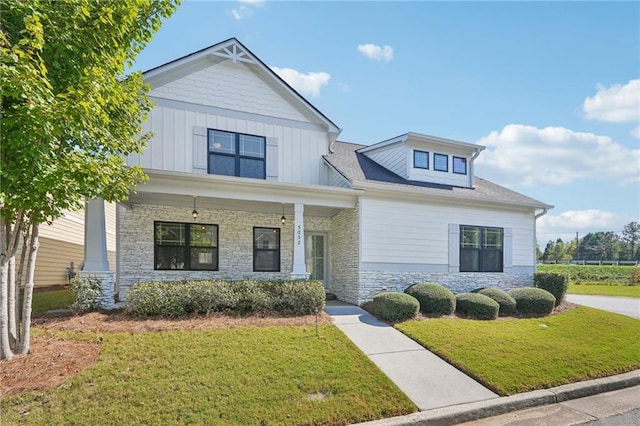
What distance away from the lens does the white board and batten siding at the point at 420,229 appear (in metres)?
10.2

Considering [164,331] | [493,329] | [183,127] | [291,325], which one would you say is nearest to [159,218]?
[183,127]

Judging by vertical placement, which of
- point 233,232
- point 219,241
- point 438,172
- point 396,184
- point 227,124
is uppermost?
point 227,124

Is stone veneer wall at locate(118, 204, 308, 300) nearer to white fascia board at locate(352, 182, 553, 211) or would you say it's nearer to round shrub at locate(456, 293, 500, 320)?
white fascia board at locate(352, 182, 553, 211)

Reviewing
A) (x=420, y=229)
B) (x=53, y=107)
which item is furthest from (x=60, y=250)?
(x=420, y=229)

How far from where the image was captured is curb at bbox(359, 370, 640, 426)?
431 cm

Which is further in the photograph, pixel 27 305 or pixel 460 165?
pixel 460 165

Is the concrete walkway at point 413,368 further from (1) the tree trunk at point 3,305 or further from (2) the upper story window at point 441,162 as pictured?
(2) the upper story window at point 441,162

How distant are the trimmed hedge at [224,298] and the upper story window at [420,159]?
6.24 metres

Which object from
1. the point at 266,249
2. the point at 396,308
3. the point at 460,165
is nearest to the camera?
the point at 396,308

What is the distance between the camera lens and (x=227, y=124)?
34.6ft

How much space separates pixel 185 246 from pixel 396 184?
691 cm

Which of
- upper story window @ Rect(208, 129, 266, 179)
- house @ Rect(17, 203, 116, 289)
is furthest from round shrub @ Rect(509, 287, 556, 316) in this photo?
house @ Rect(17, 203, 116, 289)

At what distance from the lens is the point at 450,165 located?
42.2ft

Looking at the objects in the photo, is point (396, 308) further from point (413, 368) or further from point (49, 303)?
point (49, 303)
